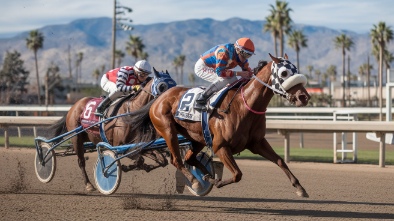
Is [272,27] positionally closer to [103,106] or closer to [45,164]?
[45,164]

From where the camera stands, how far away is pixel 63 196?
952 cm

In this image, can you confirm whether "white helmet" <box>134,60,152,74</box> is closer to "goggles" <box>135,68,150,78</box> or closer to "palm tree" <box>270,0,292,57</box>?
"goggles" <box>135,68,150,78</box>

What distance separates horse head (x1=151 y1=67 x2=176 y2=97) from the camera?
9.45 metres

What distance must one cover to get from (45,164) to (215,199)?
8.86 ft

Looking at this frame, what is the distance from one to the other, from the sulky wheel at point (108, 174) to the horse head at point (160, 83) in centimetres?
96

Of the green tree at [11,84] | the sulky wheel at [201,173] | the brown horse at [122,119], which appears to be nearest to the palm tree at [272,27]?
the green tree at [11,84]

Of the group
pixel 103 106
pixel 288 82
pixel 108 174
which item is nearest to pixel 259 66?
pixel 288 82

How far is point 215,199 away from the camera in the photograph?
366 inches

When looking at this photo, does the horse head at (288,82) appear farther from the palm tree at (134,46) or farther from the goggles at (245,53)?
the palm tree at (134,46)

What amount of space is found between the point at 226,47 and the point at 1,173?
5506mm

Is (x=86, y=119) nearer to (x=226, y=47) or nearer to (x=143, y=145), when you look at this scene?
(x=143, y=145)

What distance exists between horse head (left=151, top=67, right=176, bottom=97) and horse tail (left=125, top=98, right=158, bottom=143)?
0.20 meters

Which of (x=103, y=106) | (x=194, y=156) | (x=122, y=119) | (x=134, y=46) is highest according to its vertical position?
(x=103, y=106)

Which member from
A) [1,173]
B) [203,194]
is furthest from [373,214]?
[1,173]
